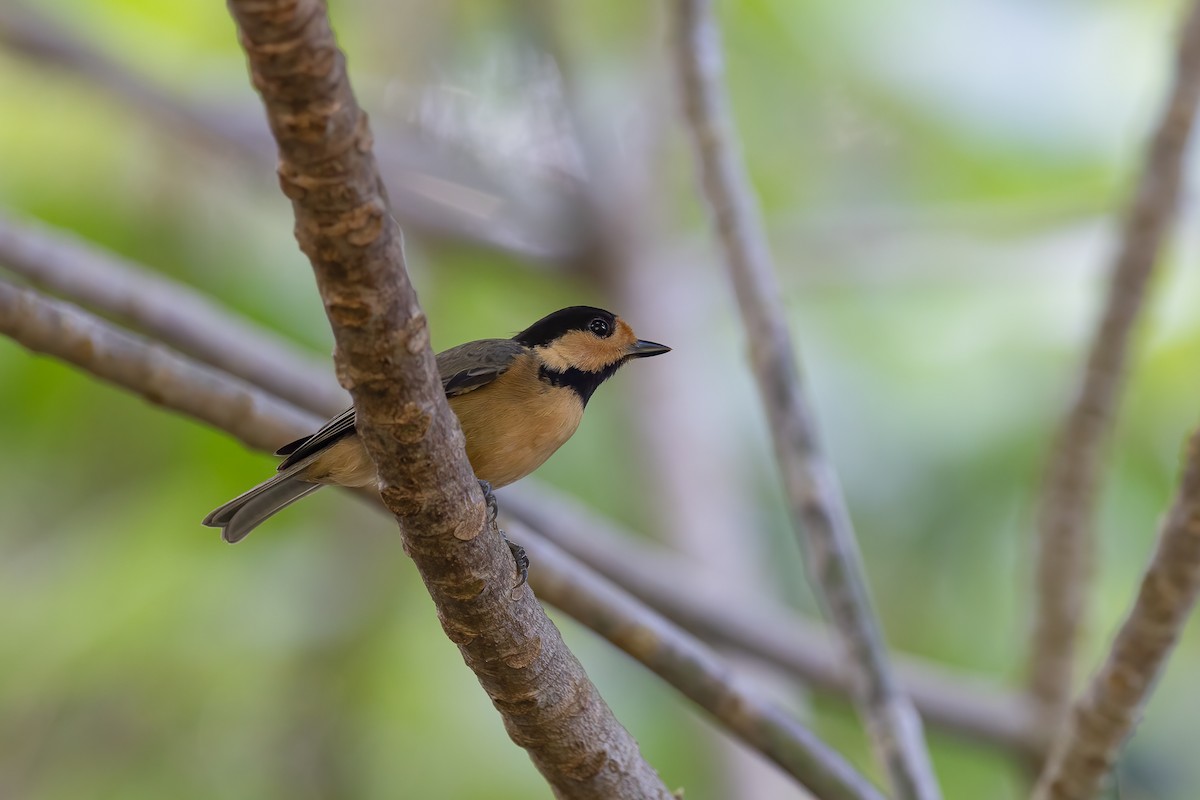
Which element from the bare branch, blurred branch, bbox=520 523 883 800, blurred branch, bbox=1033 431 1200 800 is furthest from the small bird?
blurred branch, bbox=1033 431 1200 800

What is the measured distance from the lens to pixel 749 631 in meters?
6.62

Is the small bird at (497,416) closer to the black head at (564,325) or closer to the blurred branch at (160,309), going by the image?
the black head at (564,325)

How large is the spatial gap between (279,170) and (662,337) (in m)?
5.83

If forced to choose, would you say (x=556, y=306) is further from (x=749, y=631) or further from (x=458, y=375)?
(x=458, y=375)

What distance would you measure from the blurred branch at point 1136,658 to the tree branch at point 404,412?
1.53m

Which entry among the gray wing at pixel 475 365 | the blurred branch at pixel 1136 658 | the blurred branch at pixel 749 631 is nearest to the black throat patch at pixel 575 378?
the gray wing at pixel 475 365

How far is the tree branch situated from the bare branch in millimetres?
1647

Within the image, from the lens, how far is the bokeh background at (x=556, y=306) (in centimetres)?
811

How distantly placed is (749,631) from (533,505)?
1315mm

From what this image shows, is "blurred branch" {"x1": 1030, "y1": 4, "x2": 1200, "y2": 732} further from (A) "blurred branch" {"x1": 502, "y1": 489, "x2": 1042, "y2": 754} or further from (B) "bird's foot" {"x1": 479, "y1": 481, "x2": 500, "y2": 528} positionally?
(B) "bird's foot" {"x1": 479, "y1": 481, "x2": 500, "y2": 528}

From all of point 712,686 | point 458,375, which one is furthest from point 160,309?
point 712,686

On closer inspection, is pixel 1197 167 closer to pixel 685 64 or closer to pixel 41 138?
pixel 685 64

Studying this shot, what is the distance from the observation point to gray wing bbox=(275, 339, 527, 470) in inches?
143

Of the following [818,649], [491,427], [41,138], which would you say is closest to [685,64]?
[491,427]
